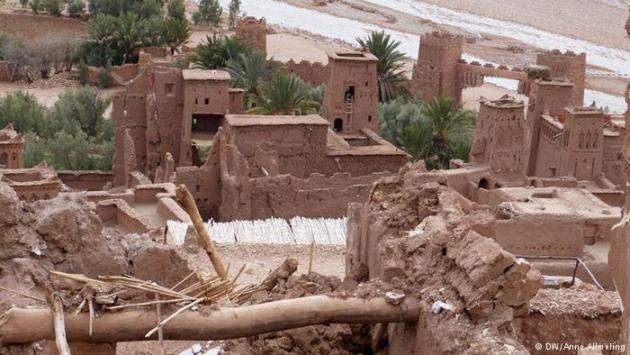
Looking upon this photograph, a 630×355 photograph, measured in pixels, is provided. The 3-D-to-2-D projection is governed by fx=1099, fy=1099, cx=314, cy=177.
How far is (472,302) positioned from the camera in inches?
233

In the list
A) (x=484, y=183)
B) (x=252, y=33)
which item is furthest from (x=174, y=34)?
(x=484, y=183)

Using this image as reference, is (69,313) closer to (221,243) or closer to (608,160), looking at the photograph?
(221,243)

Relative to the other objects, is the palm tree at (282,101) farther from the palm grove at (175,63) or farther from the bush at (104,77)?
the bush at (104,77)

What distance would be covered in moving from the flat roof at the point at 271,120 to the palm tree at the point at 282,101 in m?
4.12

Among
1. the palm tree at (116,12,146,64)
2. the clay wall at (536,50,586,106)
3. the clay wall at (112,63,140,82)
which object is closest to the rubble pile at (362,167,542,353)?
the clay wall at (536,50,586,106)

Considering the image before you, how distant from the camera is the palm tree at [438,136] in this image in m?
27.6

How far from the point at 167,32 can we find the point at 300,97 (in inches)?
747

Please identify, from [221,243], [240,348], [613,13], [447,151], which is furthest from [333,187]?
[613,13]

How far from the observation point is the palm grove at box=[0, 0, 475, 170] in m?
27.9

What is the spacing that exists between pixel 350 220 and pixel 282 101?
19.0 metres

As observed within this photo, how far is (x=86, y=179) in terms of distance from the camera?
2584cm

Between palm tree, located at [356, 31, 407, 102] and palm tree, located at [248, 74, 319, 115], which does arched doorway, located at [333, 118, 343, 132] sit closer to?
palm tree, located at [248, 74, 319, 115]

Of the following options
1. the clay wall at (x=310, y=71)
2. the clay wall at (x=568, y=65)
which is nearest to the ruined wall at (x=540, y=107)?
the clay wall at (x=568, y=65)

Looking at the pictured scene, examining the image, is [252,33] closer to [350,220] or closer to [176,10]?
[176,10]
